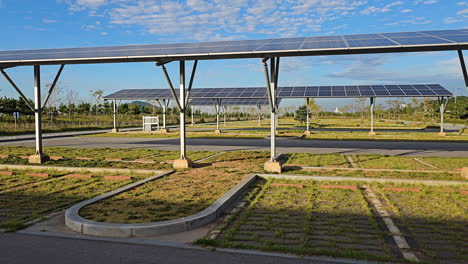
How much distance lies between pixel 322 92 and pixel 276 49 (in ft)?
75.7

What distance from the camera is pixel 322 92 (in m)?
31.7

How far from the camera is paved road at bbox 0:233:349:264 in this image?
443 centimetres

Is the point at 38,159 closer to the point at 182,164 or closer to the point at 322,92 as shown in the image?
the point at 182,164

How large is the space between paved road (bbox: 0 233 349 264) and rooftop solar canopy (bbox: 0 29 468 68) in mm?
6410

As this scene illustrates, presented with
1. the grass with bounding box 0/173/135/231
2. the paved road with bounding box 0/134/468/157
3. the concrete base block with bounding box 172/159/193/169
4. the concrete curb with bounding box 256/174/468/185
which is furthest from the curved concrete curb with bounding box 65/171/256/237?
the paved road with bounding box 0/134/468/157

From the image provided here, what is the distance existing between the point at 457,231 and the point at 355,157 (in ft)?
30.3

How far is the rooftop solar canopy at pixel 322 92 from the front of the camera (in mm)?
29233

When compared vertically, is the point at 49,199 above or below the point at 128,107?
below

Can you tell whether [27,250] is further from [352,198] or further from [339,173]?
[339,173]

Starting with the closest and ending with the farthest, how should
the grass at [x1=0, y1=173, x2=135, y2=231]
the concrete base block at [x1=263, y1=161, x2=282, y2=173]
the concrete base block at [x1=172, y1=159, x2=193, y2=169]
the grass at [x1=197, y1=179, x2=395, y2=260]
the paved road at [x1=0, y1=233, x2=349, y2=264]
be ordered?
the paved road at [x1=0, y1=233, x2=349, y2=264] → the grass at [x1=197, y1=179, x2=395, y2=260] → the grass at [x1=0, y1=173, x2=135, y2=231] → the concrete base block at [x1=263, y1=161, x2=282, y2=173] → the concrete base block at [x1=172, y1=159, x2=193, y2=169]

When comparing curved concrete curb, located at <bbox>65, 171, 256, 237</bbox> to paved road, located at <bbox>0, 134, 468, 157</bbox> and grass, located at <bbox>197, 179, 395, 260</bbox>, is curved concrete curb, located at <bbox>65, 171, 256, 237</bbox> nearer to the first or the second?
grass, located at <bbox>197, 179, 395, 260</bbox>

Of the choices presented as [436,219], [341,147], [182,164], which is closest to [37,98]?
[182,164]

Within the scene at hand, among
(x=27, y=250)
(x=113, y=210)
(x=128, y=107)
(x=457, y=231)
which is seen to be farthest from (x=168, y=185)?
(x=128, y=107)

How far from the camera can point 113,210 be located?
6.57 meters
